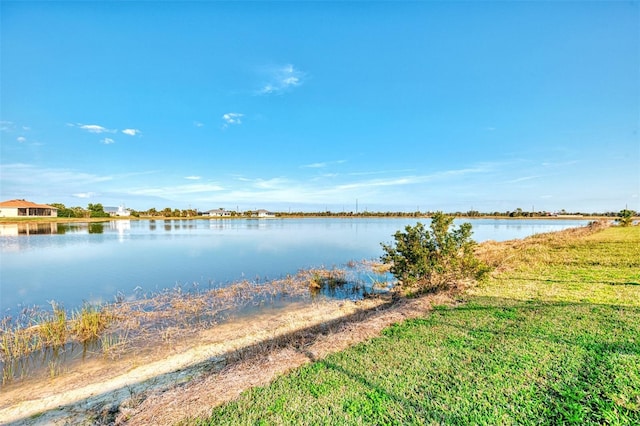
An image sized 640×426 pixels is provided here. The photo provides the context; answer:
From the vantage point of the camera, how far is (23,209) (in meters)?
61.8

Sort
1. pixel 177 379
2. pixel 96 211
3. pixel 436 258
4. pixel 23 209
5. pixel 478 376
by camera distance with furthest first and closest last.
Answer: pixel 96 211 < pixel 23 209 < pixel 436 258 < pixel 177 379 < pixel 478 376

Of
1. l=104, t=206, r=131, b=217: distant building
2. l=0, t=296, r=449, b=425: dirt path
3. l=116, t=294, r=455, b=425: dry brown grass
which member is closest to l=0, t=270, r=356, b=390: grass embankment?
l=0, t=296, r=449, b=425: dirt path

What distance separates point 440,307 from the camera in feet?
22.6

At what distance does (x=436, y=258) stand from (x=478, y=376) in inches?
243

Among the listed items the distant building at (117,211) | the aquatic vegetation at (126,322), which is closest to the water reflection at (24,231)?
the aquatic vegetation at (126,322)

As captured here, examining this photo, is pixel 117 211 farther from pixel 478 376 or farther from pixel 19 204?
pixel 478 376

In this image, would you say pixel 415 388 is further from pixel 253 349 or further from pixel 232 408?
pixel 253 349

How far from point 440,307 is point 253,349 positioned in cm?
437

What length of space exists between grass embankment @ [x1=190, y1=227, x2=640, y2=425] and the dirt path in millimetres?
327

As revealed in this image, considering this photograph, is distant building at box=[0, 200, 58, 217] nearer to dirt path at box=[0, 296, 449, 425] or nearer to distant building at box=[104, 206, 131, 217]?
distant building at box=[104, 206, 131, 217]

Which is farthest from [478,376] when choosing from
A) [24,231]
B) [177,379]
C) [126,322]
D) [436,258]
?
[24,231]

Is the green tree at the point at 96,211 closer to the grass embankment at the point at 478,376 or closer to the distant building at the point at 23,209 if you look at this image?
the distant building at the point at 23,209

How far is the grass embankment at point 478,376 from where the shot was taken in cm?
300

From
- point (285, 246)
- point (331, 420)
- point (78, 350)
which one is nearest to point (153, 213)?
point (285, 246)
